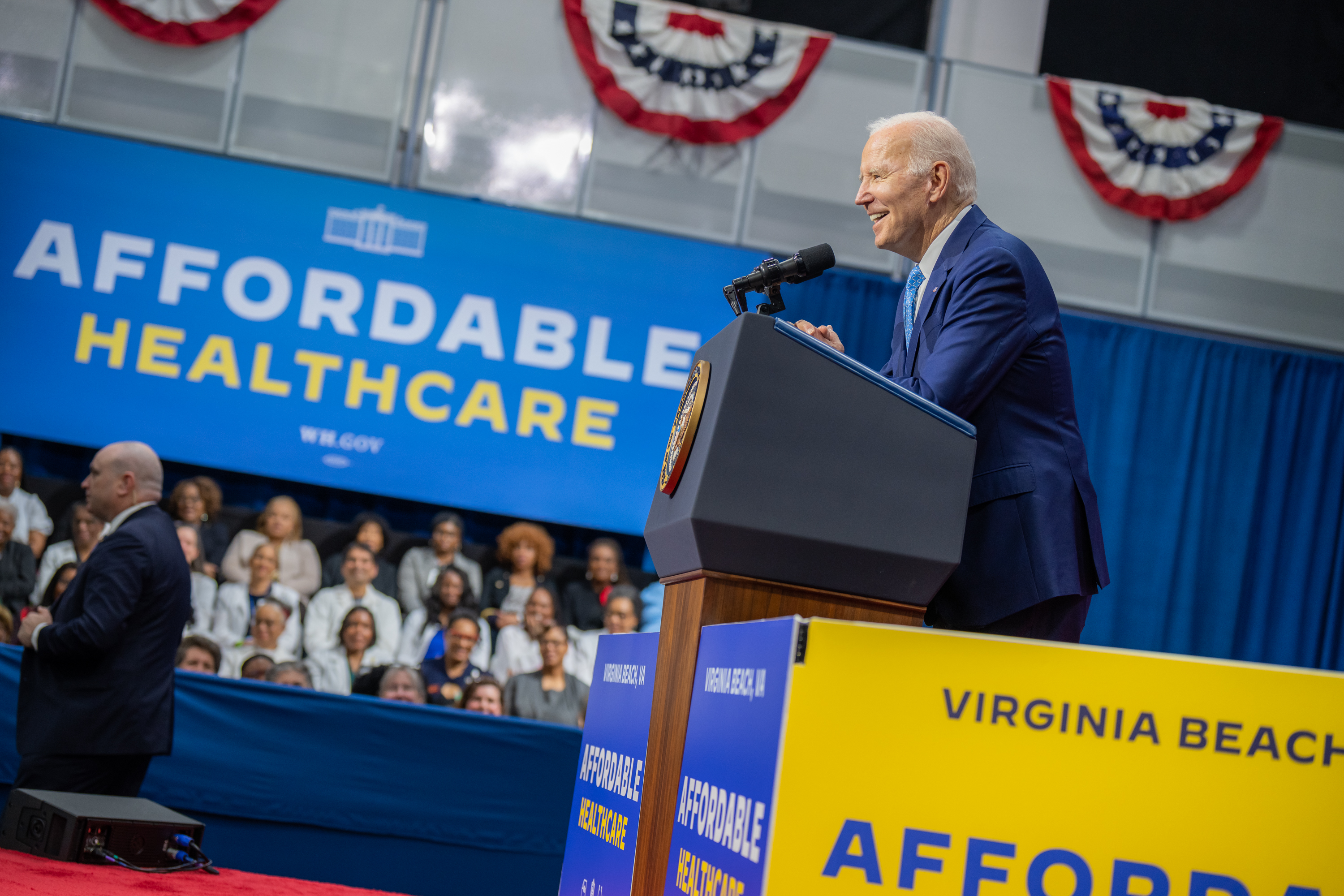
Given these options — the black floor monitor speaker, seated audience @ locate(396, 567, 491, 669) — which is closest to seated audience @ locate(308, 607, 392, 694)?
seated audience @ locate(396, 567, 491, 669)

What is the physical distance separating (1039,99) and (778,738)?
6197 millimetres

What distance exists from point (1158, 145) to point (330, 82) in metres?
4.42

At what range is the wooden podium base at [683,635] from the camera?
1308 millimetres

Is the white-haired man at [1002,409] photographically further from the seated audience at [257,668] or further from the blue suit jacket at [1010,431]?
the seated audience at [257,668]

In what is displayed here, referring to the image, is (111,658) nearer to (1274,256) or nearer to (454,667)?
(454,667)

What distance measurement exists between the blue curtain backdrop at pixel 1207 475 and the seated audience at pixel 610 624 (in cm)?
174

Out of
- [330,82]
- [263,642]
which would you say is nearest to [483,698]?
[263,642]

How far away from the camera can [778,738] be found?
1.08m

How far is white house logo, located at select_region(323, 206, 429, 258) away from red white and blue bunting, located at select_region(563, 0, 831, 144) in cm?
123

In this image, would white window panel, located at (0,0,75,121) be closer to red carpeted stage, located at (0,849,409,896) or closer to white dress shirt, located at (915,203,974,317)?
red carpeted stage, located at (0,849,409,896)

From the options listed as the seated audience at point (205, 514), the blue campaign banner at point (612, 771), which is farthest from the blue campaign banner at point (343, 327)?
the blue campaign banner at point (612, 771)

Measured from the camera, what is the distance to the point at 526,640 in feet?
18.2

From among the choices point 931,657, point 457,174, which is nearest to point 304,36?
point 457,174

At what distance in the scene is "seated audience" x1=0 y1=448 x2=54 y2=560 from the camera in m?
5.51
